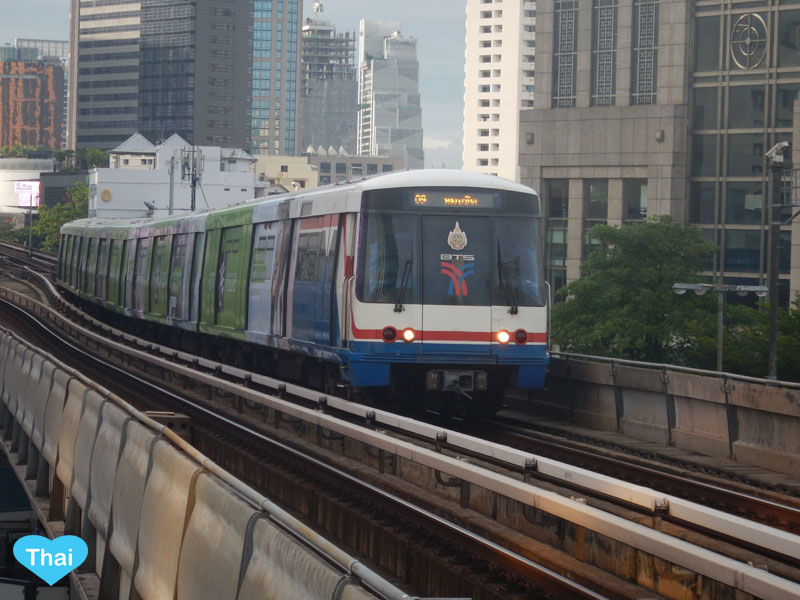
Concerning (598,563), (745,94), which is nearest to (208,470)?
(598,563)

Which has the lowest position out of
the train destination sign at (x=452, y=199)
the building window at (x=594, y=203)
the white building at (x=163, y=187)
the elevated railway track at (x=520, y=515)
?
the elevated railway track at (x=520, y=515)

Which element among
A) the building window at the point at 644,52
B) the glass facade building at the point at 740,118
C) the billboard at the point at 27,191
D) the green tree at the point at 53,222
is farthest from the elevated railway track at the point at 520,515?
the billboard at the point at 27,191

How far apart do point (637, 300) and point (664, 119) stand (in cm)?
2383

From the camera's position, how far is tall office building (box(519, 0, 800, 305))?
66.9 m

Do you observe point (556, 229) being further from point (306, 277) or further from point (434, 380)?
point (434, 380)

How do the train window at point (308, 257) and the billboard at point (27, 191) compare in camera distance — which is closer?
the train window at point (308, 257)

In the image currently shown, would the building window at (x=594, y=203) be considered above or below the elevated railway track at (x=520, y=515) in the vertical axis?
above

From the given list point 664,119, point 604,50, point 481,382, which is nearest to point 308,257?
point 481,382

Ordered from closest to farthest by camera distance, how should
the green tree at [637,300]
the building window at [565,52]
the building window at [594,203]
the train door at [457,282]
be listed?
the train door at [457,282] → the green tree at [637,300] → the building window at [594,203] → the building window at [565,52]

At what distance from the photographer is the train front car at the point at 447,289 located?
17.4m

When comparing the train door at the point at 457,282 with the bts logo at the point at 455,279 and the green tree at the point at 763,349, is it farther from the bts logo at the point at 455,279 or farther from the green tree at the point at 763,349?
the green tree at the point at 763,349

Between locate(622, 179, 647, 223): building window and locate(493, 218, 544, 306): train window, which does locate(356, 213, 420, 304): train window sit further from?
locate(622, 179, 647, 223): building window

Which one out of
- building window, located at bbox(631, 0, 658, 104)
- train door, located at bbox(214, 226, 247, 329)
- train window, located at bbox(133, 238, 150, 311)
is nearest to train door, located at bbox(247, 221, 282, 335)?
train door, located at bbox(214, 226, 247, 329)

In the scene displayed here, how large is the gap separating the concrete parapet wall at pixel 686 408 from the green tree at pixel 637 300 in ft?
90.2
